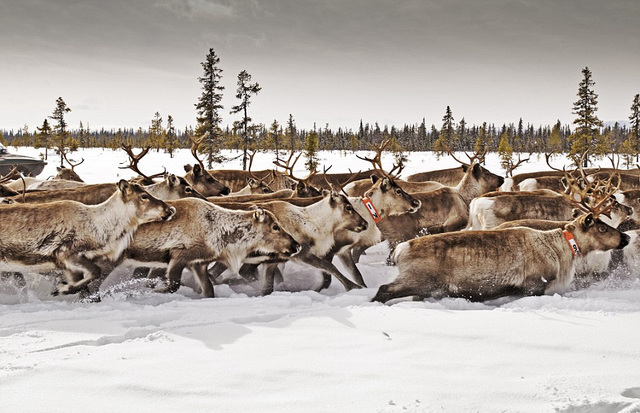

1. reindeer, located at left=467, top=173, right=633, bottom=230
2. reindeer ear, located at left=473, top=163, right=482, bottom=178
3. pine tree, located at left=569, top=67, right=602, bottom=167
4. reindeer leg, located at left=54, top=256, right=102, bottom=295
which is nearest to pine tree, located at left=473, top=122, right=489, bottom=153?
pine tree, located at left=569, top=67, right=602, bottom=167

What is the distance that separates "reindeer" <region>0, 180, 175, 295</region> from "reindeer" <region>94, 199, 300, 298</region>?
7.5 inches

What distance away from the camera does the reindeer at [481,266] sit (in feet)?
17.5

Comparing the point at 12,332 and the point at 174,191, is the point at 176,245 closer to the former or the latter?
the point at 12,332

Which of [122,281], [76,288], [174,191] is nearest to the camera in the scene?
[76,288]

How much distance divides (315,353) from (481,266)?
2582 mm

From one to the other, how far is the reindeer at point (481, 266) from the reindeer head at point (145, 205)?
266cm

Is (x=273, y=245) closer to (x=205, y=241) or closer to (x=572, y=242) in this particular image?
(x=205, y=241)

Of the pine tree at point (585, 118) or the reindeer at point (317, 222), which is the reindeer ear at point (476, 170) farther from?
the pine tree at point (585, 118)

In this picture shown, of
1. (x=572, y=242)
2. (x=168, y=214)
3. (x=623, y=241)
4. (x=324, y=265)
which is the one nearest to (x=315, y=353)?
(x=324, y=265)

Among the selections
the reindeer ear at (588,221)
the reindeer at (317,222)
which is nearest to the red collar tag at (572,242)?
the reindeer ear at (588,221)

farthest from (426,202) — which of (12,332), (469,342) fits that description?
(12,332)

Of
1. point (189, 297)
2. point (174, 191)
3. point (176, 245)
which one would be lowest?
point (189, 297)

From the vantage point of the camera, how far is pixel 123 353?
351 centimetres

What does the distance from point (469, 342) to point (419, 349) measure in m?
0.46
